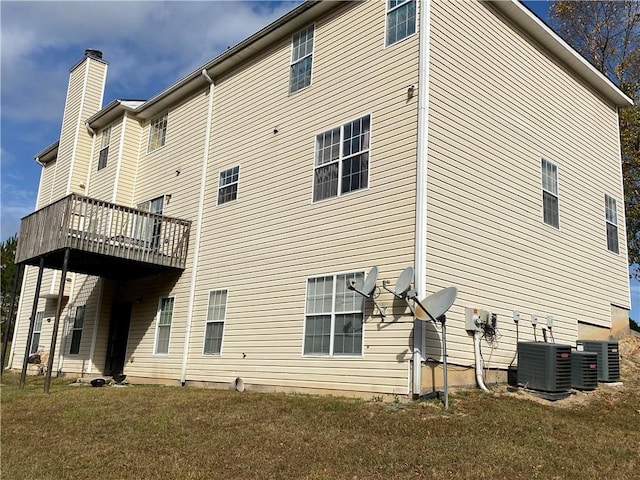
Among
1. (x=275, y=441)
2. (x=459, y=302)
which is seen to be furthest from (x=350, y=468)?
(x=459, y=302)

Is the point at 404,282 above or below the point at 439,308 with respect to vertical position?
above

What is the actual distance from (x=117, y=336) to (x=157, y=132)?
6311 millimetres

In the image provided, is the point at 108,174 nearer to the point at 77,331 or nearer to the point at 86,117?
the point at 86,117

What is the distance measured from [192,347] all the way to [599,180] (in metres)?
11.0

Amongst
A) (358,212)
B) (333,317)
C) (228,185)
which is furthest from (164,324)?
Answer: (358,212)

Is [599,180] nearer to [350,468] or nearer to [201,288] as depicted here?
[201,288]

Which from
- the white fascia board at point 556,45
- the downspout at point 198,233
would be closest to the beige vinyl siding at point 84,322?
the downspout at point 198,233

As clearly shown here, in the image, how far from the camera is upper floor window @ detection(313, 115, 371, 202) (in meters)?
11.2

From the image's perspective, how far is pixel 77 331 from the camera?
18.5 meters

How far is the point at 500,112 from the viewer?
12234 millimetres

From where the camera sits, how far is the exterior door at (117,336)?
1742cm

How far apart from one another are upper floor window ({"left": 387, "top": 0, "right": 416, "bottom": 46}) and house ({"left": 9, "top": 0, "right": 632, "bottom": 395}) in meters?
0.05

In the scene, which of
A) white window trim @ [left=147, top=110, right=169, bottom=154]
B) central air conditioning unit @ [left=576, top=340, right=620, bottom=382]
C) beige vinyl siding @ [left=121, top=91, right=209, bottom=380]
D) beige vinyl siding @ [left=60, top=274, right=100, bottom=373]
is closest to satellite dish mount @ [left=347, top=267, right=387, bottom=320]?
central air conditioning unit @ [left=576, top=340, right=620, bottom=382]

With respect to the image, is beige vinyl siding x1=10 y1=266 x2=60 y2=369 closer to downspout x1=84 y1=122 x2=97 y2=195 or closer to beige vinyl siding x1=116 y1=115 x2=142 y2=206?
downspout x1=84 y1=122 x2=97 y2=195
